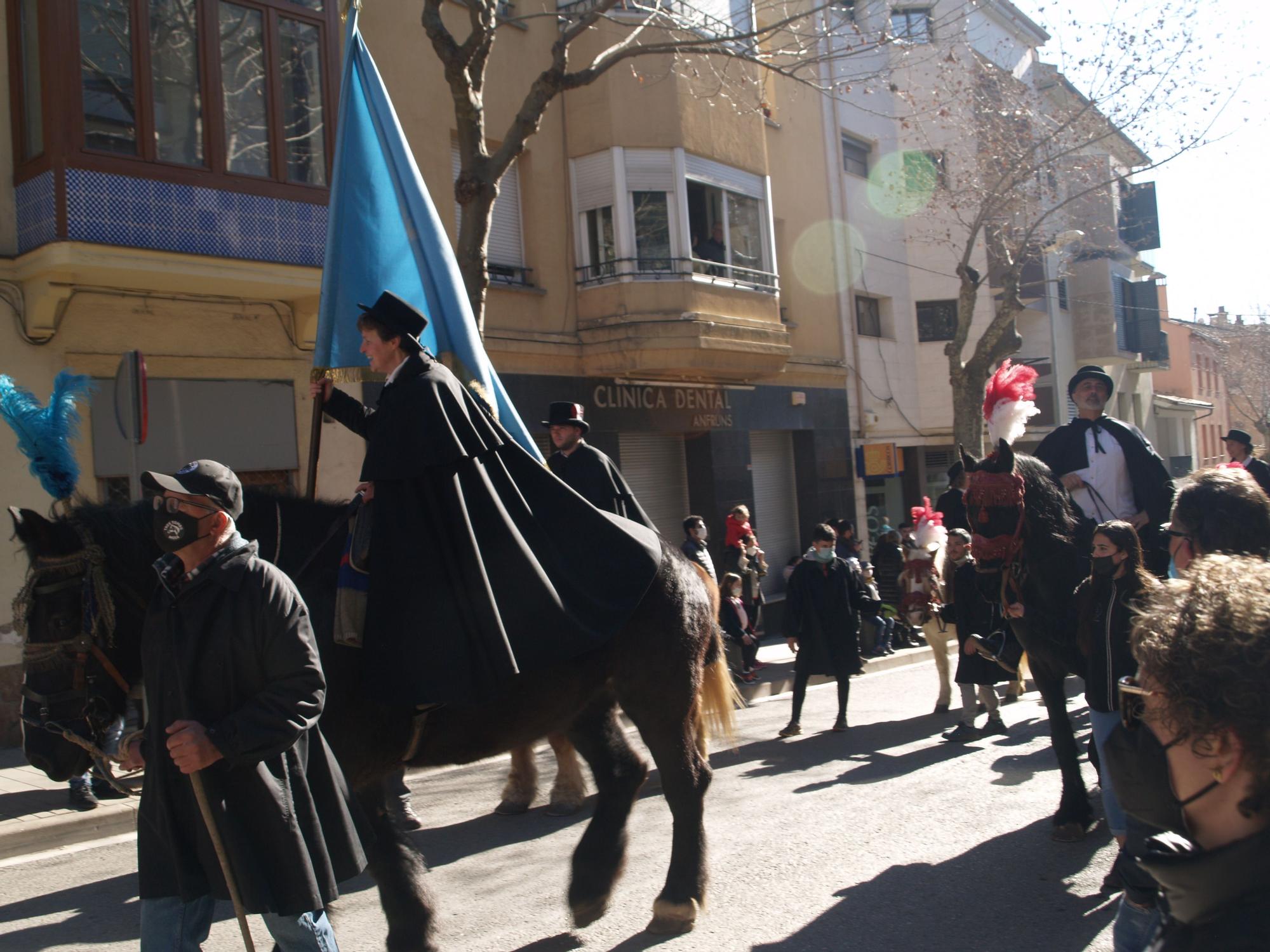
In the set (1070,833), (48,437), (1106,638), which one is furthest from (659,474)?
(48,437)

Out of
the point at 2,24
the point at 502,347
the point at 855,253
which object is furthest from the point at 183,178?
the point at 855,253

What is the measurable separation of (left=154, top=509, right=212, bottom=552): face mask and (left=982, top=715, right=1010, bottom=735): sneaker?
709 centimetres

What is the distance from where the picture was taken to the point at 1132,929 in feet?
10.6

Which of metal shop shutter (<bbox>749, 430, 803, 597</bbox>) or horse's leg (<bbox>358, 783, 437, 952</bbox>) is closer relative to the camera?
horse's leg (<bbox>358, 783, 437, 952</bbox>)

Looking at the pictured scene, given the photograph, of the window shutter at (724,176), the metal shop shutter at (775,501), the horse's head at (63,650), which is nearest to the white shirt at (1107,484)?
the horse's head at (63,650)

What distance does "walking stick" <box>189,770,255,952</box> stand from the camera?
9.14ft

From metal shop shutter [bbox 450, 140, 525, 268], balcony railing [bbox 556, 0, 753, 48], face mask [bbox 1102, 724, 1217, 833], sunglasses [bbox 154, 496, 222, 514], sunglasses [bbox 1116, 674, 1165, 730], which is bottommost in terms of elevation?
face mask [bbox 1102, 724, 1217, 833]

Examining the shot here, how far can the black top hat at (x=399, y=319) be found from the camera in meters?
4.04

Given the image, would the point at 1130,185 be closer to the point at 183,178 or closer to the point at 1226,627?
the point at 183,178

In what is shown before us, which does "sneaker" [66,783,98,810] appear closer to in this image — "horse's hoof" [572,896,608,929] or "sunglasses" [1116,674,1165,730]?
"horse's hoof" [572,896,608,929]

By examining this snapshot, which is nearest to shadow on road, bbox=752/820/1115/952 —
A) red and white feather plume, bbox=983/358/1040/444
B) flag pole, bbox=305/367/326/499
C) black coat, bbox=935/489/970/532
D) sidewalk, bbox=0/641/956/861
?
red and white feather plume, bbox=983/358/1040/444

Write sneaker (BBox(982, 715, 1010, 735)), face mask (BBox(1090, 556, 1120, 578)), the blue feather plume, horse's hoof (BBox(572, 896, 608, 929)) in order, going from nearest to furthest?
the blue feather plume < horse's hoof (BBox(572, 896, 608, 929)) < face mask (BBox(1090, 556, 1120, 578)) < sneaker (BBox(982, 715, 1010, 735))

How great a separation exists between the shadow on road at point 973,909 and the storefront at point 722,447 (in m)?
9.74

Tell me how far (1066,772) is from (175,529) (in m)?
4.55
